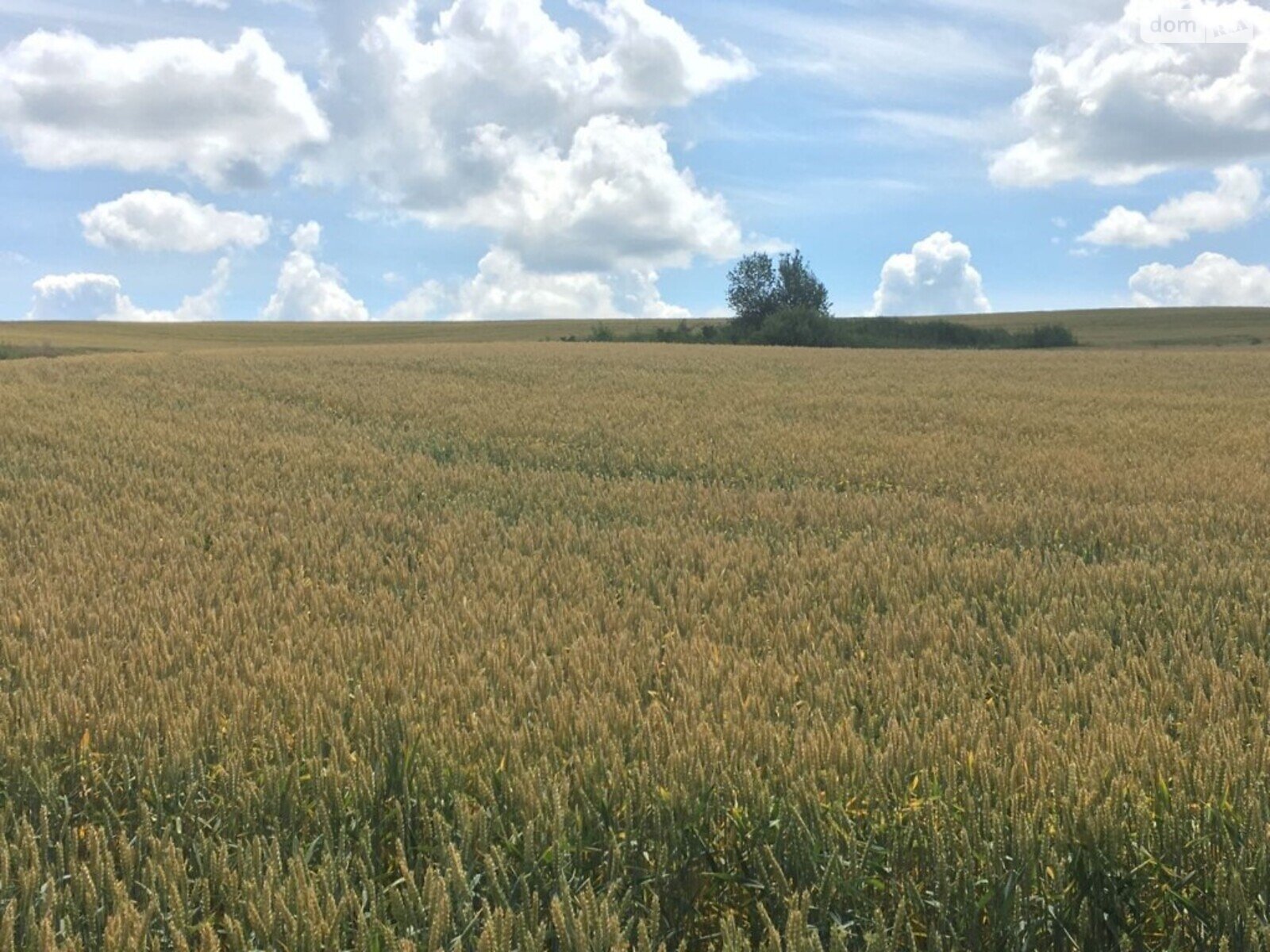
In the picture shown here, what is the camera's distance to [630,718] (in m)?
3.44

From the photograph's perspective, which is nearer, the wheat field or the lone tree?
the wheat field

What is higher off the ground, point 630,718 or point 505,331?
point 505,331

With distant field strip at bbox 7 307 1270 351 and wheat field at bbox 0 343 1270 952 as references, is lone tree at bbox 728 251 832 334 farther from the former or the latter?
wheat field at bbox 0 343 1270 952

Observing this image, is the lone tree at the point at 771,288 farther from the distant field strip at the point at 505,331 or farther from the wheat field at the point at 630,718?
the wheat field at the point at 630,718

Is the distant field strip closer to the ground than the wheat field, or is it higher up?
higher up

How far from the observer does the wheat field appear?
2.50m

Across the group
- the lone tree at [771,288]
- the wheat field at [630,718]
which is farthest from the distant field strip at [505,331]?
the wheat field at [630,718]

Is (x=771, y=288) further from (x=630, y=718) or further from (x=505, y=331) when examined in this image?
(x=630, y=718)

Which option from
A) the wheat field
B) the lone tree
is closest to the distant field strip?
the lone tree

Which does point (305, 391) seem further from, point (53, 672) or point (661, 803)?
point (661, 803)

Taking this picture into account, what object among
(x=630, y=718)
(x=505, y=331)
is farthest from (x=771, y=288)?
(x=630, y=718)

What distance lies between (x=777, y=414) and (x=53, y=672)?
14.0m

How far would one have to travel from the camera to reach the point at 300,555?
21.6ft

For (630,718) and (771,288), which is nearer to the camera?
(630,718)
